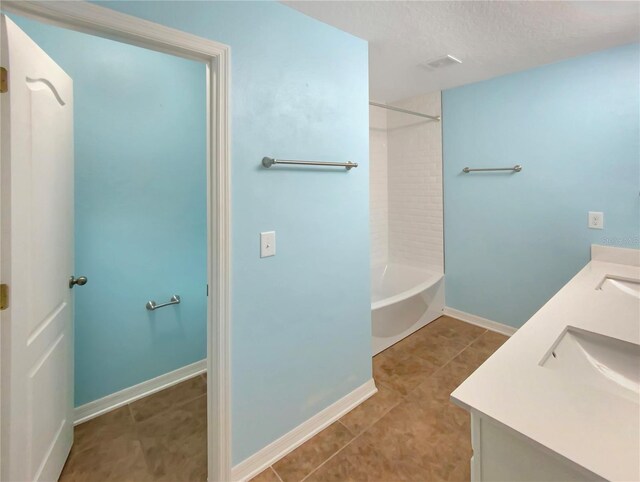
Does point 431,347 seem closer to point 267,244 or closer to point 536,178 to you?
point 536,178

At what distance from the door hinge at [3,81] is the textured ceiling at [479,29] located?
3.66ft

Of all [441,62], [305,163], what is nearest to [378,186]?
[441,62]

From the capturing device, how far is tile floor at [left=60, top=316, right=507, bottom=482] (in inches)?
57.5

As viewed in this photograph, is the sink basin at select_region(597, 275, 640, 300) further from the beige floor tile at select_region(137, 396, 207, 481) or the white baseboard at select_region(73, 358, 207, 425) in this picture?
the white baseboard at select_region(73, 358, 207, 425)

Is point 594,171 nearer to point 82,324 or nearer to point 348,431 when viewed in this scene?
point 348,431

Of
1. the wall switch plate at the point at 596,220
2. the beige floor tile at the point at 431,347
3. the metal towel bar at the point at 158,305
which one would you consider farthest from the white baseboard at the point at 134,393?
the wall switch plate at the point at 596,220

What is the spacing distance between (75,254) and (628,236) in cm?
350

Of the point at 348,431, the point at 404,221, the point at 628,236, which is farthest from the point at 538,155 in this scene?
the point at 348,431

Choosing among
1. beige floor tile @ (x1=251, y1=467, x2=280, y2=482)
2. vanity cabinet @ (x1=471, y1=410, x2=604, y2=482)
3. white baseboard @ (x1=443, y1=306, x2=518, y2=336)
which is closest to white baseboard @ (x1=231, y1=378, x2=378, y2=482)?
beige floor tile @ (x1=251, y1=467, x2=280, y2=482)

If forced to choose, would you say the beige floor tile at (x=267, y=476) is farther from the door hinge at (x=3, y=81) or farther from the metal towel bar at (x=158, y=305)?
the door hinge at (x=3, y=81)

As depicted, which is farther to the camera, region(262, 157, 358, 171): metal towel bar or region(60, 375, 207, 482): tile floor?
region(60, 375, 207, 482): tile floor

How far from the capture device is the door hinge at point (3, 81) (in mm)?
939

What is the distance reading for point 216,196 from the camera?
1271mm

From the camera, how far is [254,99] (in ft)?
4.42
